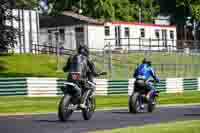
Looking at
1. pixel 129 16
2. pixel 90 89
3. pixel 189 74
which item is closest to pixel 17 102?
pixel 90 89

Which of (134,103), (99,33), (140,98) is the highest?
(99,33)

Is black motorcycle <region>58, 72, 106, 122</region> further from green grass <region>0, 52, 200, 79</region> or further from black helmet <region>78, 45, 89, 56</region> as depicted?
green grass <region>0, 52, 200, 79</region>

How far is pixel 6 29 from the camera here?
40.3 metres

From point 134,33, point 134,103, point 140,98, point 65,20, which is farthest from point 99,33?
point 134,103

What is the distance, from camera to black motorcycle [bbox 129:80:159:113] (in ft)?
65.2

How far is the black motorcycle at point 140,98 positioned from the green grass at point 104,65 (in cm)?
1750

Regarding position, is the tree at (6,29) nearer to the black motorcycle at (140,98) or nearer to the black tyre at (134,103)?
the black motorcycle at (140,98)

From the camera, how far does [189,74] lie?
147 feet

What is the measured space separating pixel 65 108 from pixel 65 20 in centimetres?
4525

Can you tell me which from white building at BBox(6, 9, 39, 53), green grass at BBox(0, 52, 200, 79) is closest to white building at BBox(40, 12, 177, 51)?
white building at BBox(6, 9, 39, 53)

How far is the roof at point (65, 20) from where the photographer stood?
5853 centimetres

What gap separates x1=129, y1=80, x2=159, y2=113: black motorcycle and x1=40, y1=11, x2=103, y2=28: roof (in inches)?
1475

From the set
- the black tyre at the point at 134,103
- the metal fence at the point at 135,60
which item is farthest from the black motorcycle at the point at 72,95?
the metal fence at the point at 135,60

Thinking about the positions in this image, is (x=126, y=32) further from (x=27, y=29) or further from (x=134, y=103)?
(x=134, y=103)
